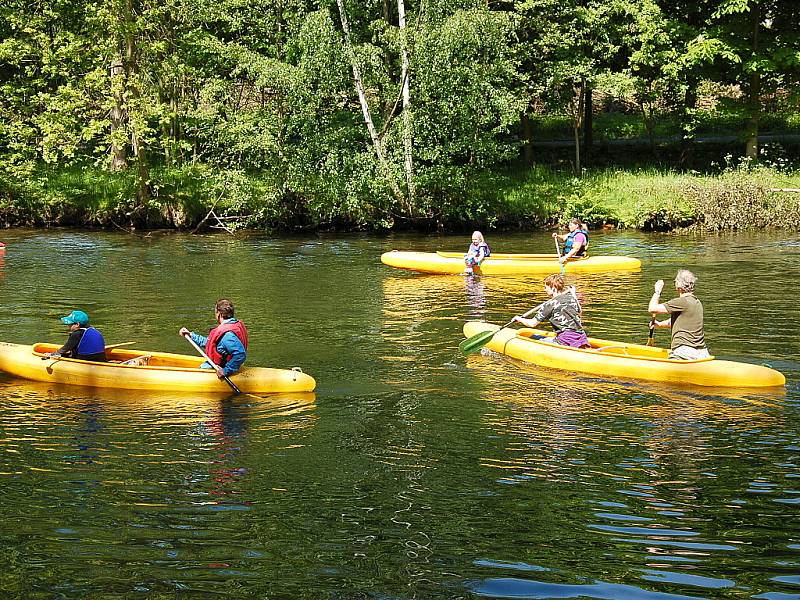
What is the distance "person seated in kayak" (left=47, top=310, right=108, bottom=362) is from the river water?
0.49m

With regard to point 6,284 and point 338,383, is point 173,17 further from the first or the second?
point 338,383

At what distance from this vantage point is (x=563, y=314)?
1309 centimetres

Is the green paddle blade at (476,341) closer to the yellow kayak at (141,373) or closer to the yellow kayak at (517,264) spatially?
the yellow kayak at (141,373)

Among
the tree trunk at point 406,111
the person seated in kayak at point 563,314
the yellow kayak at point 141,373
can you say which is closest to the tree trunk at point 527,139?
the tree trunk at point 406,111

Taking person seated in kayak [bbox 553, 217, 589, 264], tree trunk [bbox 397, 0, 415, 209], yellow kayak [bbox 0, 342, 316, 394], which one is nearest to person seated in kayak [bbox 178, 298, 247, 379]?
yellow kayak [bbox 0, 342, 316, 394]

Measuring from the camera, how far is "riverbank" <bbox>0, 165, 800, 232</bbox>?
27703 millimetres

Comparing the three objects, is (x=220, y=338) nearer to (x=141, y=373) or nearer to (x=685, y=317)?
(x=141, y=373)

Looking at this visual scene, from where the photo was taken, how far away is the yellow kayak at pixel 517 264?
21.1m

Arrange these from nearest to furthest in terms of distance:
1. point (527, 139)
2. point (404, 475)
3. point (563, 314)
→ point (404, 475), point (563, 314), point (527, 139)

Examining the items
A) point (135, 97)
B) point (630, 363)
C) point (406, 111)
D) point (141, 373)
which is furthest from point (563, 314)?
point (135, 97)

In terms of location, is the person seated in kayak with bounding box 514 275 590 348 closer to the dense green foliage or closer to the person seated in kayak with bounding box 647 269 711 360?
the person seated in kayak with bounding box 647 269 711 360

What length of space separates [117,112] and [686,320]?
2303cm

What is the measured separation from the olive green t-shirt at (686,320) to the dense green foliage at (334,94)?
15.9 m

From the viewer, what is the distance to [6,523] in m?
7.63
